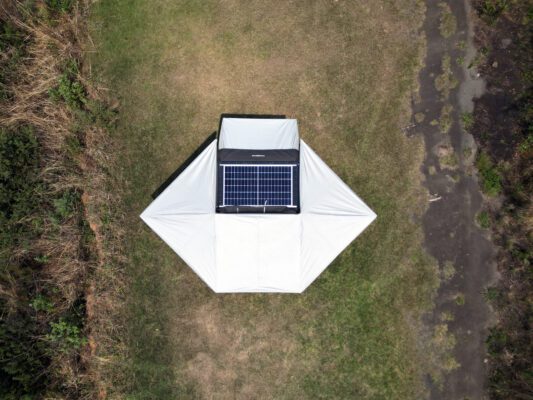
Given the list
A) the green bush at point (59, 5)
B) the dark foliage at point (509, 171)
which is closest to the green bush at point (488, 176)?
the dark foliage at point (509, 171)

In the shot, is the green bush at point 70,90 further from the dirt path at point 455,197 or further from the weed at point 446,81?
the weed at point 446,81

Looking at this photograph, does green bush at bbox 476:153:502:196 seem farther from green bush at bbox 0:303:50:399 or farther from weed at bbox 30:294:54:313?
green bush at bbox 0:303:50:399

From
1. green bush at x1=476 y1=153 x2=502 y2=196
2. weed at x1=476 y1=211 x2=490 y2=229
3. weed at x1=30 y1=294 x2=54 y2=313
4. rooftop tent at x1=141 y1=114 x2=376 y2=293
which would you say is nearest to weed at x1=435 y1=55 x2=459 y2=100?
green bush at x1=476 y1=153 x2=502 y2=196

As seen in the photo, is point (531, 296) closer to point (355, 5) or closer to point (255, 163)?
point (255, 163)

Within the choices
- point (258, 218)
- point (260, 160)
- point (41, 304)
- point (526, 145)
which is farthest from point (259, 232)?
point (526, 145)

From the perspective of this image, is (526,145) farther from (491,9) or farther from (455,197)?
(491,9)
